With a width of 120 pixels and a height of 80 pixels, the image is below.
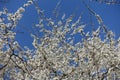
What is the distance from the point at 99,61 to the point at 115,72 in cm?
36

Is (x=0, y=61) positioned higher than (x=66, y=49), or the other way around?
(x=66, y=49)

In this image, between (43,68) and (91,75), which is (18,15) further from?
(91,75)

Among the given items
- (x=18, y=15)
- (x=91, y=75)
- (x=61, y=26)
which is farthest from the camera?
(x=61, y=26)

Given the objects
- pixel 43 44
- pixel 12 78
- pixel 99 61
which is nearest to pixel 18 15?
pixel 43 44

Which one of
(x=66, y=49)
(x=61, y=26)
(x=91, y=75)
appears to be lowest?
(x=91, y=75)

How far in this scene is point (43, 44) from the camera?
761 cm

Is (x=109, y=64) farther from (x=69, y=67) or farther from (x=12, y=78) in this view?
(x=12, y=78)

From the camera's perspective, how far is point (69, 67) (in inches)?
281

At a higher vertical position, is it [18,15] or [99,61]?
[18,15]

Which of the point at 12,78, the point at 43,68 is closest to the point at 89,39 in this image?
the point at 43,68

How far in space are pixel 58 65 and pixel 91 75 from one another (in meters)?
0.74

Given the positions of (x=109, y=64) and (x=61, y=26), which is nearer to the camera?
(x=109, y=64)

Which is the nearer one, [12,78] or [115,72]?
[115,72]

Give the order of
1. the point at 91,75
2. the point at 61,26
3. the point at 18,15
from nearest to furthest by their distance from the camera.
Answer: the point at 91,75 < the point at 18,15 < the point at 61,26
